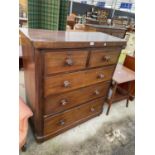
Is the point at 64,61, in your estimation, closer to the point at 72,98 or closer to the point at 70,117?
the point at 72,98

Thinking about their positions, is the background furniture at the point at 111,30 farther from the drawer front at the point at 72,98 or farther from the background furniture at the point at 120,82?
the drawer front at the point at 72,98

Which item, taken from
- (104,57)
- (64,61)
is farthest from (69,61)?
(104,57)

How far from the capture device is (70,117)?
139 cm

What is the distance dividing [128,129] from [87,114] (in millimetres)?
557

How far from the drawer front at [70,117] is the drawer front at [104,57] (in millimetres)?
475

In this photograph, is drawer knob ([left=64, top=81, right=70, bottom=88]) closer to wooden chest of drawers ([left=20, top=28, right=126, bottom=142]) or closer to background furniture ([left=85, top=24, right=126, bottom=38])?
wooden chest of drawers ([left=20, top=28, right=126, bottom=142])

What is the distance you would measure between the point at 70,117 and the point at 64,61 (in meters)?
0.67

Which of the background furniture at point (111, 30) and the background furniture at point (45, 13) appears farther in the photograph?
the background furniture at point (111, 30)

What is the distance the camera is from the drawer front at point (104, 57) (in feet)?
3.74

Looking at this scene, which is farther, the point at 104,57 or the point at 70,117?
the point at 70,117

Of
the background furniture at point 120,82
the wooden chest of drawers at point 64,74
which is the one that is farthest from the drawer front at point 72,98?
the background furniture at point 120,82

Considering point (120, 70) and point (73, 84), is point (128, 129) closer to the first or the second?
point (120, 70)

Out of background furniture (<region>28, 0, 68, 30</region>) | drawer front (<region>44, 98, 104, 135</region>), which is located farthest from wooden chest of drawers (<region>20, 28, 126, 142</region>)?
background furniture (<region>28, 0, 68, 30</region>)

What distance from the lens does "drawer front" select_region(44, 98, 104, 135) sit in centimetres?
125
